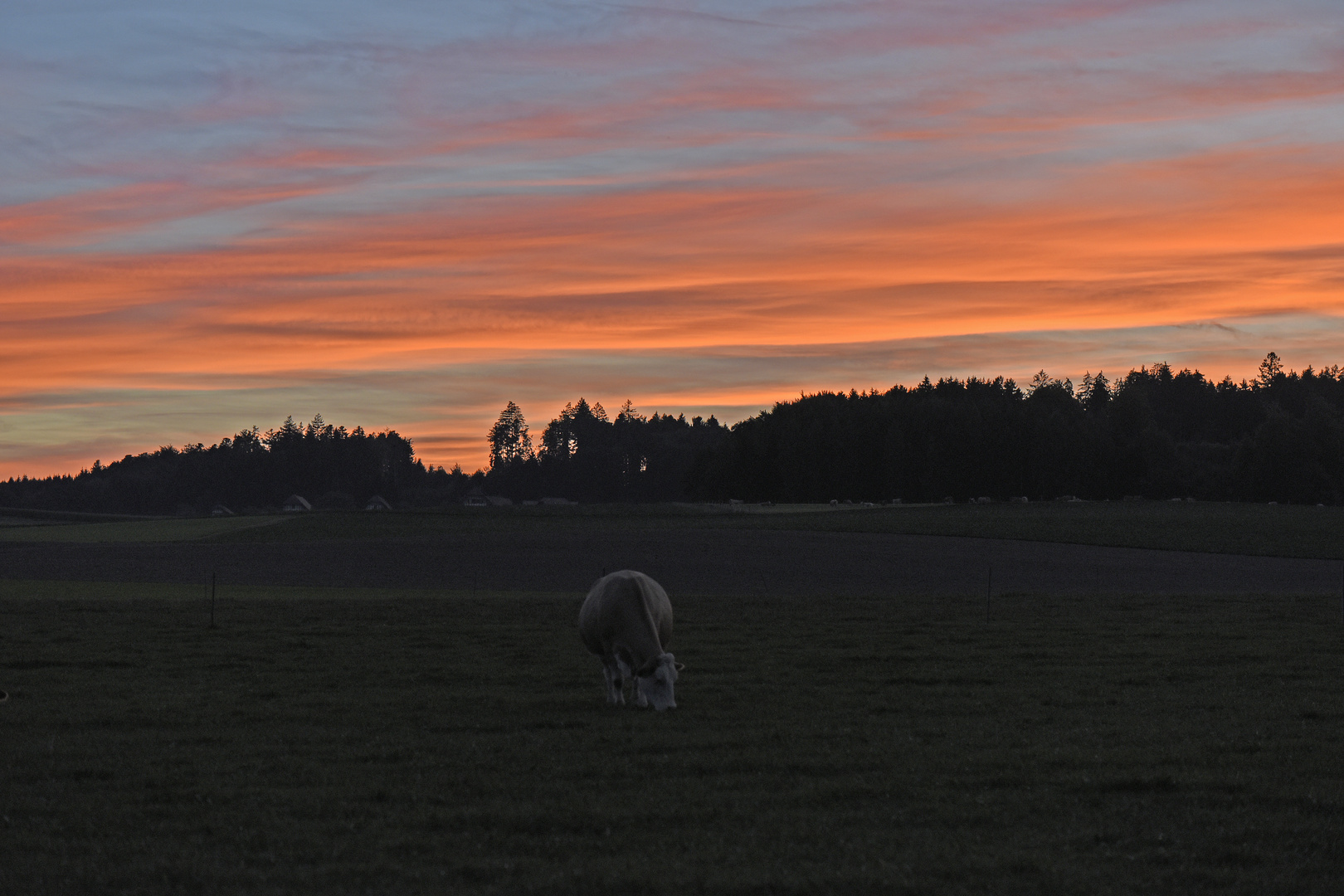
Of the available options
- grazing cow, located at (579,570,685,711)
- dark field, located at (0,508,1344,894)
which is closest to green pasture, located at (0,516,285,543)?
dark field, located at (0,508,1344,894)

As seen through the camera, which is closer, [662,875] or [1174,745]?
[662,875]

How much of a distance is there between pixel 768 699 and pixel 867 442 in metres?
179

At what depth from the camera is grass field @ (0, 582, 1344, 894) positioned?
38.5 feet

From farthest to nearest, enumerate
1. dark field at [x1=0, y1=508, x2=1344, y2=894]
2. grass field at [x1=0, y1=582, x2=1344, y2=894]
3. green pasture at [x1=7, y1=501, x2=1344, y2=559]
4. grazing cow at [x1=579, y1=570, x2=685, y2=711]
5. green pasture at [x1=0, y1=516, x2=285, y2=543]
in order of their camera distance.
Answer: green pasture at [x1=0, y1=516, x2=285, y2=543]
green pasture at [x1=7, y1=501, x2=1344, y2=559]
grazing cow at [x1=579, y1=570, x2=685, y2=711]
dark field at [x1=0, y1=508, x2=1344, y2=894]
grass field at [x1=0, y1=582, x2=1344, y2=894]

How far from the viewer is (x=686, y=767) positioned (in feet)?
53.7

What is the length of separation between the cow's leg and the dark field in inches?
24.4

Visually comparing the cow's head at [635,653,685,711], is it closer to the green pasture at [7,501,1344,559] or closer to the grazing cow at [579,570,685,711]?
the grazing cow at [579,570,685,711]

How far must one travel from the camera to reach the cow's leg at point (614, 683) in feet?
72.1

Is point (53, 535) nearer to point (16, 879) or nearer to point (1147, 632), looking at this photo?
point (1147, 632)

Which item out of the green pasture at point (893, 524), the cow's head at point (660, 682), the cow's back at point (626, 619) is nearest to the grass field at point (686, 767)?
the cow's head at point (660, 682)

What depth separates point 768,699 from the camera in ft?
73.5

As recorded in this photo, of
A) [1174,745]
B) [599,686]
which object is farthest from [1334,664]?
[599,686]

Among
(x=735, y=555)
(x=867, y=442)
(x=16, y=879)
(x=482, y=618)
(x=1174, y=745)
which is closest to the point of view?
(x=16, y=879)

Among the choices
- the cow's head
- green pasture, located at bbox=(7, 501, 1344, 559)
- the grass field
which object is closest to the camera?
the grass field
